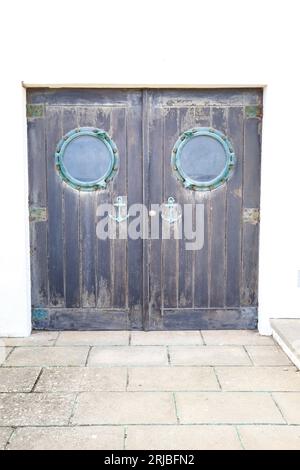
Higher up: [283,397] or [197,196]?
[197,196]

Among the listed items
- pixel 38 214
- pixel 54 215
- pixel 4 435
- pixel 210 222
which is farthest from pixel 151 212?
pixel 4 435

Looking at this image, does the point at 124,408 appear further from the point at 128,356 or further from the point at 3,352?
the point at 3,352

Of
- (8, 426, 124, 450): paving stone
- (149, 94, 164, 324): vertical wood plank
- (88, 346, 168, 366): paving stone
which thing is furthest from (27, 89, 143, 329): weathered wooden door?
(8, 426, 124, 450): paving stone

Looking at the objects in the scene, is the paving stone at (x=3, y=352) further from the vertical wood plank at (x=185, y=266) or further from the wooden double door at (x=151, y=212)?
the vertical wood plank at (x=185, y=266)

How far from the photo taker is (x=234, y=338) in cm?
434

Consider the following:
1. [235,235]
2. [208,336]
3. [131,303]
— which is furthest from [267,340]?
[131,303]

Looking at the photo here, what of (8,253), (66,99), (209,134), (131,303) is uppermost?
(66,99)

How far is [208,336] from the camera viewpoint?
14.4 ft

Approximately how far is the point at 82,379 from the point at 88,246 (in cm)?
129

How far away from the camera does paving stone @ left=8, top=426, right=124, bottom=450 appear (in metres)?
2.65

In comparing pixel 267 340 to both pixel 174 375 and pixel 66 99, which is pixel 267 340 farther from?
pixel 66 99
